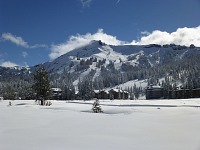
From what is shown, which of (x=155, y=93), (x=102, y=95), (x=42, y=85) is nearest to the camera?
(x=42, y=85)

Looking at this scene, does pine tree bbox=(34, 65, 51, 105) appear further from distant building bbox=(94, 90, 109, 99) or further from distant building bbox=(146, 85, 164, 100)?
distant building bbox=(146, 85, 164, 100)

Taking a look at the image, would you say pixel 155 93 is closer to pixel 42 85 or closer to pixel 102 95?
pixel 102 95

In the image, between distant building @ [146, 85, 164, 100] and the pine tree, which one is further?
distant building @ [146, 85, 164, 100]

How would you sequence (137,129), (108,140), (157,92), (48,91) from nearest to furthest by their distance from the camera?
(108,140) → (137,129) → (48,91) → (157,92)

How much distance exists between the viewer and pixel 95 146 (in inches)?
446

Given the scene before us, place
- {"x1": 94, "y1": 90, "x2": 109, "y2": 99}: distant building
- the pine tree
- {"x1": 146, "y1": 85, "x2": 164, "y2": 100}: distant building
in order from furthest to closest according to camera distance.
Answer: {"x1": 146, "y1": 85, "x2": 164, "y2": 100}: distant building
{"x1": 94, "y1": 90, "x2": 109, "y2": 99}: distant building
the pine tree

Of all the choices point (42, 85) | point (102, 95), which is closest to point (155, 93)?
point (102, 95)

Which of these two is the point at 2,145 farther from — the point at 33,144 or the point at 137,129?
the point at 137,129

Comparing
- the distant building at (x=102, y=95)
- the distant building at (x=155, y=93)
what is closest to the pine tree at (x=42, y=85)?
the distant building at (x=102, y=95)

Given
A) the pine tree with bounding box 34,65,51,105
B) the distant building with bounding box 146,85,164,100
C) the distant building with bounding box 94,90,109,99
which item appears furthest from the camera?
the distant building with bounding box 146,85,164,100

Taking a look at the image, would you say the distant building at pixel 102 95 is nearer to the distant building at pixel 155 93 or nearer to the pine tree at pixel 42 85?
the distant building at pixel 155 93

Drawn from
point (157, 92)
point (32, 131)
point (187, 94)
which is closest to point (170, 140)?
point (32, 131)

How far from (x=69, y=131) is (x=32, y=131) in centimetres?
167

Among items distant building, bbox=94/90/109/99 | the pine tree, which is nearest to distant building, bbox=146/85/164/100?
distant building, bbox=94/90/109/99
